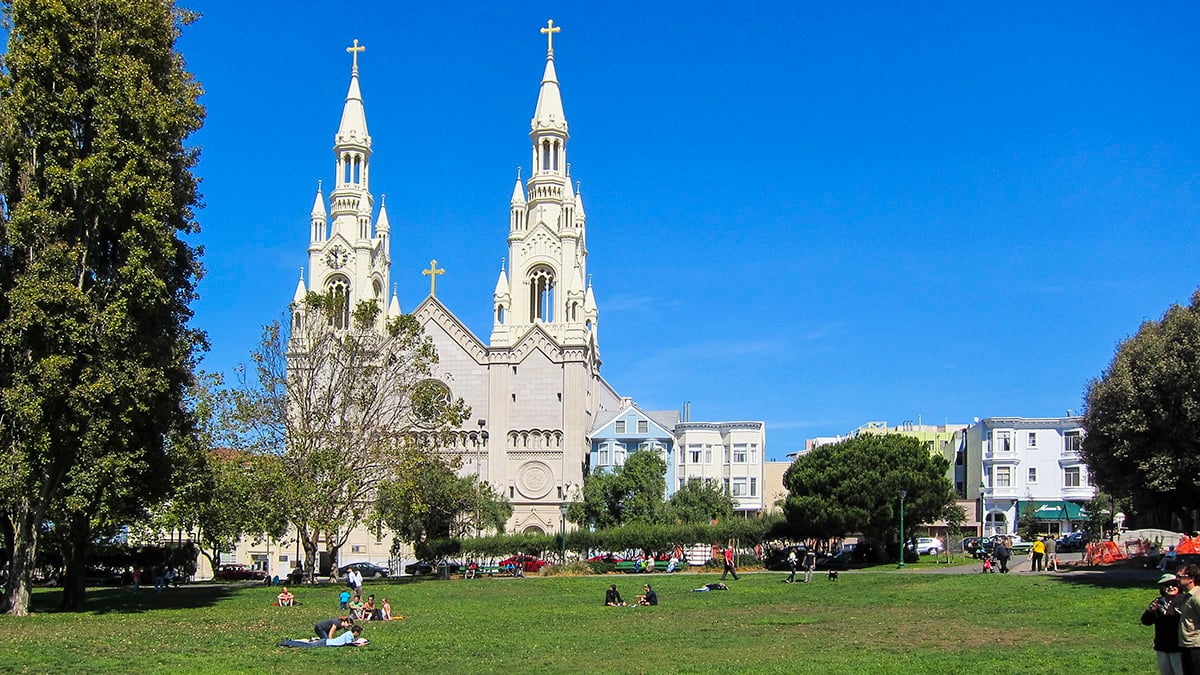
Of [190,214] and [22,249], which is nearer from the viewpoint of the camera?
[22,249]

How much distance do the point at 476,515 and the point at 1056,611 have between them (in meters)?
55.3

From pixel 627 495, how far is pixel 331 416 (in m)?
31.5

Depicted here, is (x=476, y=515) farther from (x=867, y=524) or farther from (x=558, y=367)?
(x=867, y=524)

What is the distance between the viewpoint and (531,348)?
9575 centimetres

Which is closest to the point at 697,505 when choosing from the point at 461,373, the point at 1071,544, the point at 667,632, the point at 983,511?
the point at 461,373

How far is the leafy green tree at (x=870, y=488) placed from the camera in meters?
63.2

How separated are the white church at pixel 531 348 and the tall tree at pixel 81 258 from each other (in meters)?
56.0

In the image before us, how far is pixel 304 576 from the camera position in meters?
59.2

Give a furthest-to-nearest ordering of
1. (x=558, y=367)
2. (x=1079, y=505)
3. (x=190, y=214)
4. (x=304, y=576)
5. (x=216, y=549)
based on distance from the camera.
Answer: (x=558, y=367) < (x=1079, y=505) < (x=216, y=549) < (x=304, y=576) < (x=190, y=214)

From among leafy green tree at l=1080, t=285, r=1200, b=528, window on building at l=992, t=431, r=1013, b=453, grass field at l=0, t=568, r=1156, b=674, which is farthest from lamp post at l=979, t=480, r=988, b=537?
grass field at l=0, t=568, r=1156, b=674

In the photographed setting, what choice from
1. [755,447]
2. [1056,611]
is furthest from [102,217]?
[755,447]

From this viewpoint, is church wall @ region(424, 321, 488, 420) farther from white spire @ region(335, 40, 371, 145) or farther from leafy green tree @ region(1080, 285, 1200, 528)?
leafy green tree @ region(1080, 285, 1200, 528)

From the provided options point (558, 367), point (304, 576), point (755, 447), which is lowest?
point (304, 576)

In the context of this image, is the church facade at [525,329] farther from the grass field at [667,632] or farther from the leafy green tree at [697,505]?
the grass field at [667,632]
